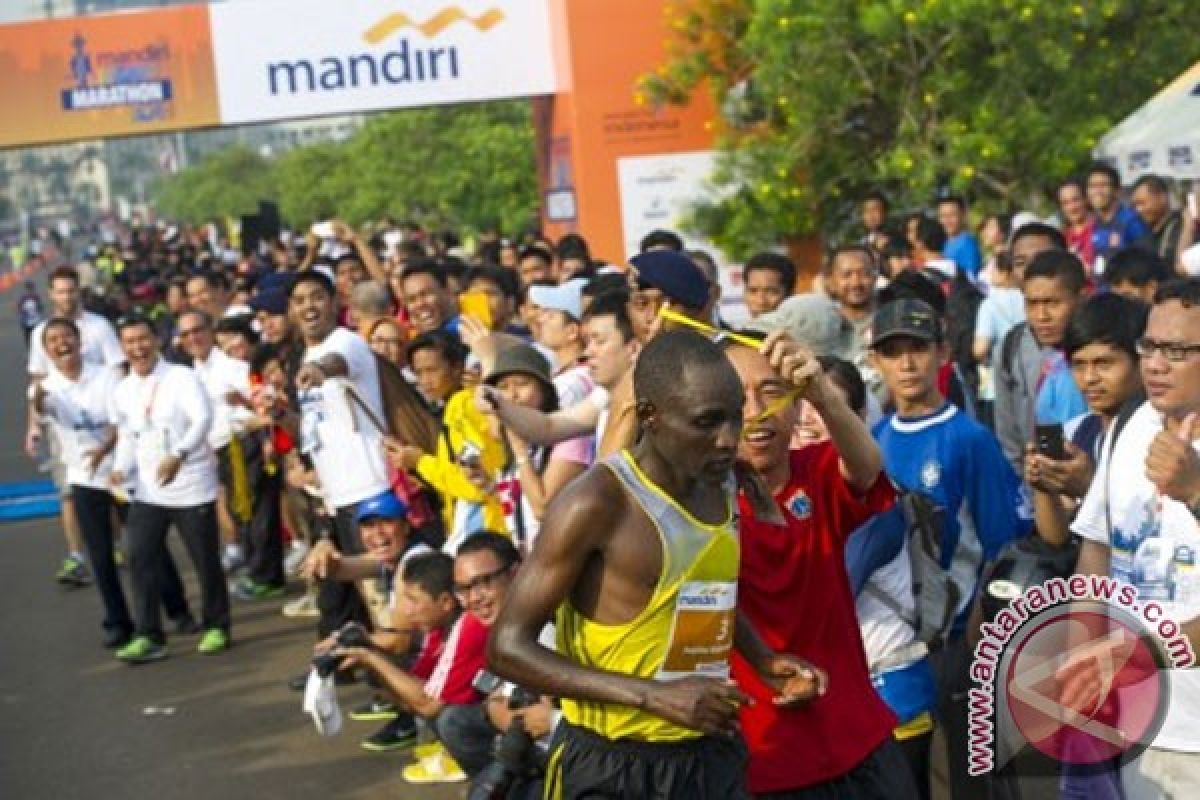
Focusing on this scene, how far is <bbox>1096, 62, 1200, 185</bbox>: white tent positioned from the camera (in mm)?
13411

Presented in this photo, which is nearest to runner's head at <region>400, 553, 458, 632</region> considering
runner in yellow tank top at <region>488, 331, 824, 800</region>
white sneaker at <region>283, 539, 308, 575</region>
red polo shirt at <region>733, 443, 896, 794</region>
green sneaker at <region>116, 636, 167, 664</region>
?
red polo shirt at <region>733, 443, 896, 794</region>

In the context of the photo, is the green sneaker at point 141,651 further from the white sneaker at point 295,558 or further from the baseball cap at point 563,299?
the baseball cap at point 563,299

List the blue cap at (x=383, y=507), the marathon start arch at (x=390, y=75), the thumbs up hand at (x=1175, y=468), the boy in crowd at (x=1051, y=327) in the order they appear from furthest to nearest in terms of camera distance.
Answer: the marathon start arch at (x=390, y=75), the blue cap at (x=383, y=507), the boy in crowd at (x=1051, y=327), the thumbs up hand at (x=1175, y=468)

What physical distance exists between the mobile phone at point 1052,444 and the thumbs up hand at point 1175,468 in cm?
105

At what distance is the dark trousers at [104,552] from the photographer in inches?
446

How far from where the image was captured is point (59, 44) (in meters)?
22.4

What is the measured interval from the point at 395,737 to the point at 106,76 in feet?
49.5

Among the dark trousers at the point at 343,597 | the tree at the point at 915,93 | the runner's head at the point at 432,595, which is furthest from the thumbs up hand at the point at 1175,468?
the tree at the point at 915,93

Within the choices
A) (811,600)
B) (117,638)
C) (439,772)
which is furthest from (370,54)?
(811,600)

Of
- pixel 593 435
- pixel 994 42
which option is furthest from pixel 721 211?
pixel 593 435

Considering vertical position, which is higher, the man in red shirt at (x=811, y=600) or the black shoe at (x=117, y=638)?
the man in red shirt at (x=811, y=600)

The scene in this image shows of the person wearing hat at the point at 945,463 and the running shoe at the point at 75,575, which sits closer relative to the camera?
the person wearing hat at the point at 945,463

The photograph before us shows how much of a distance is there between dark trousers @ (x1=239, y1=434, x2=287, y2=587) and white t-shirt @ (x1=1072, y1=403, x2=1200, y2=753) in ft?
26.6

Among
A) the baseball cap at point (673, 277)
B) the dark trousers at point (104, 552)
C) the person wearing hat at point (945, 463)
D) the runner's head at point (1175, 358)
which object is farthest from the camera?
the dark trousers at point (104, 552)
